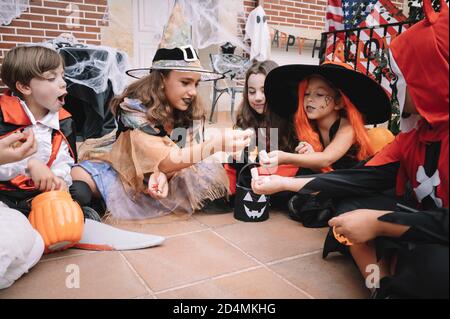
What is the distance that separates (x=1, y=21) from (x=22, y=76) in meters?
3.38

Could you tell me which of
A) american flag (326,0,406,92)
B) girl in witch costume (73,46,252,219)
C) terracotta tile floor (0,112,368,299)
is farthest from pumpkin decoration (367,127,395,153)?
american flag (326,0,406,92)

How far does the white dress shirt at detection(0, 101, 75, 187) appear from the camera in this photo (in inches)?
68.2

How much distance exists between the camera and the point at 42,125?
72.7 inches

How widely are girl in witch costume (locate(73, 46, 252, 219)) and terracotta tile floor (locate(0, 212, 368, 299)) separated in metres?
0.23

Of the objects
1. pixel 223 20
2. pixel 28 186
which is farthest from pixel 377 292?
pixel 223 20

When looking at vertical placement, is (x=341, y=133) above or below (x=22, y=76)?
below

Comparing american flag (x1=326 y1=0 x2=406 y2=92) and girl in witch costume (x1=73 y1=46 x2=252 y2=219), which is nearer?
girl in witch costume (x1=73 y1=46 x2=252 y2=219)

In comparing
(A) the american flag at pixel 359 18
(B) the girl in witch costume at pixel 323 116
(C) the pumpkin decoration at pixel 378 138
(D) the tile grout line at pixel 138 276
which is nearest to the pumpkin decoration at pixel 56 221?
(D) the tile grout line at pixel 138 276

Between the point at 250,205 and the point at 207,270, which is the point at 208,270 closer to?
the point at 207,270

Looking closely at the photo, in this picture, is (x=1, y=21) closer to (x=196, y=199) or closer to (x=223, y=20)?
(x=223, y=20)

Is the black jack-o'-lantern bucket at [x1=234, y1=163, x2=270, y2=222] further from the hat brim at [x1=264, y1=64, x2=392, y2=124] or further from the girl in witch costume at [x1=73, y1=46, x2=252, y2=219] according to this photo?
the hat brim at [x1=264, y1=64, x2=392, y2=124]

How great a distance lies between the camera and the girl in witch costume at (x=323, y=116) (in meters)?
1.91

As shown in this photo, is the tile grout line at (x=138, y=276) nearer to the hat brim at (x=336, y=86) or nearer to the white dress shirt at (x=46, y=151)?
the white dress shirt at (x=46, y=151)

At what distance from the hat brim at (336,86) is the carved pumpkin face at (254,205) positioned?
570 mm
